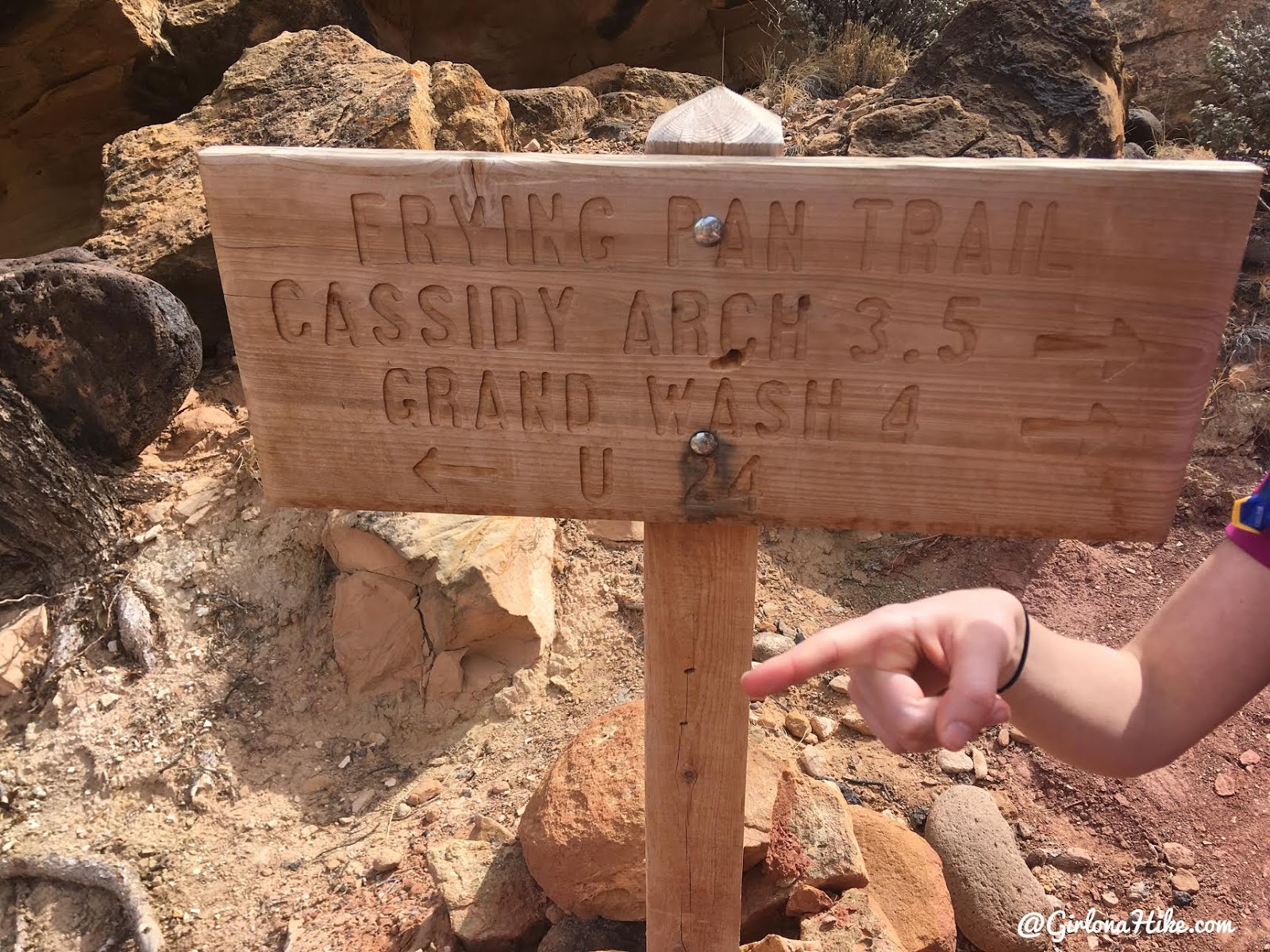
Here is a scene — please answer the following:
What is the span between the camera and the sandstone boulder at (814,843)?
6.40 ft

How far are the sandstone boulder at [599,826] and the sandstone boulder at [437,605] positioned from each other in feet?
2.47

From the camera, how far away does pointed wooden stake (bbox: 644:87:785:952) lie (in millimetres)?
1073

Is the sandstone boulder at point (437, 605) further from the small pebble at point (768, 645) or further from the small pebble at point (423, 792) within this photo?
the small pebble at point (768, 645)

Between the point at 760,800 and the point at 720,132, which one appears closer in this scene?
the point at 720,132

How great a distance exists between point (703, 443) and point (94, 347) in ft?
9.48

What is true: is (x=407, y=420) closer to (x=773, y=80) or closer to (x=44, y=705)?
(x=44, y=705)

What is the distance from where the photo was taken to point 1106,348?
99 cm

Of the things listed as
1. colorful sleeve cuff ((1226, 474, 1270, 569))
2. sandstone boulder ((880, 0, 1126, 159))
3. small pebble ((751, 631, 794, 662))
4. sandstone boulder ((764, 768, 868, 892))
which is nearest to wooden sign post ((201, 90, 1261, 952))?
colorful sleeve cuff ((1226, 474, 1270, 569))

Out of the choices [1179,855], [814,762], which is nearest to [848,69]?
[814,762]

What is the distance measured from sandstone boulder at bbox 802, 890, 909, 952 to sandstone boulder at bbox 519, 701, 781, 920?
0.60 ft

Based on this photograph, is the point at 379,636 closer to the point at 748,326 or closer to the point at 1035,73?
the point at 748,326

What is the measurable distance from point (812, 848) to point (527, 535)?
1.36 metres

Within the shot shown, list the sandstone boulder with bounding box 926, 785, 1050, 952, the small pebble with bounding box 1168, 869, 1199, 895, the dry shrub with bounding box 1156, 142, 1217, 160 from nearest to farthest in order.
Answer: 1. the sandstone boulder with bounding box 926, 785, 1050, 952
2. the small pebble with bounding box 1168, 869, 1199, 895
3. the dry shrub with bounding box 1156, 142, 1217, 160

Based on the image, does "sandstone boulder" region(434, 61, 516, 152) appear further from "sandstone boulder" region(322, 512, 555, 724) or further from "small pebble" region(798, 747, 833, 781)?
"small pebble" region(798, 747, 833, 781)
